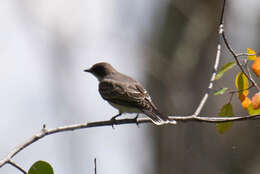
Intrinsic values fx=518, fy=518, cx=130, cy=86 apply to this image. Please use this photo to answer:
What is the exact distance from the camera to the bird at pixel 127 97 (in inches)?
226

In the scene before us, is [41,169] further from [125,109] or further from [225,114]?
[125,109]

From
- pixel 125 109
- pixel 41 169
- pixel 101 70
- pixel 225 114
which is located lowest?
pixel 41 169

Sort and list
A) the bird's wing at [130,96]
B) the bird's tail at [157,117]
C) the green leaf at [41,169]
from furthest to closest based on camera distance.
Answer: the bird's wing at [130,96] < the bird's tail at [157,117] < the green leaf at [41,169]

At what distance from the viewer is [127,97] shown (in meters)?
6.09

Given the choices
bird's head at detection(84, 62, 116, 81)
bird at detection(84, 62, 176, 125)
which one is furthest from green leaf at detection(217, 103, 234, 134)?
bird's head at detection(84, 62, 116, 81)

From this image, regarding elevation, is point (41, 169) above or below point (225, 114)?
below

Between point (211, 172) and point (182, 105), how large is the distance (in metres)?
1.24

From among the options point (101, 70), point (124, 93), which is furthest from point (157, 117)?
point (101, 70)

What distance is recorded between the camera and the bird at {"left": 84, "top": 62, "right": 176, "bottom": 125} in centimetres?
575

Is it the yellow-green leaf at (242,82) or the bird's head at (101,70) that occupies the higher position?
the bird's head at (101,70)

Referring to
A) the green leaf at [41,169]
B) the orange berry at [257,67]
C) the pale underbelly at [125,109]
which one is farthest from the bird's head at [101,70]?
the green leaf at [41,169]

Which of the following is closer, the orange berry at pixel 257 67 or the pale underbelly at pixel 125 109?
the orange berry at pixel 257 67

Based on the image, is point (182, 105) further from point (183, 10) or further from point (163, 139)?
point (183, 10)

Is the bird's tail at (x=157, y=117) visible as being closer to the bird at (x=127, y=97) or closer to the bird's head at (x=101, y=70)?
the bird at (x=127, y=97)
